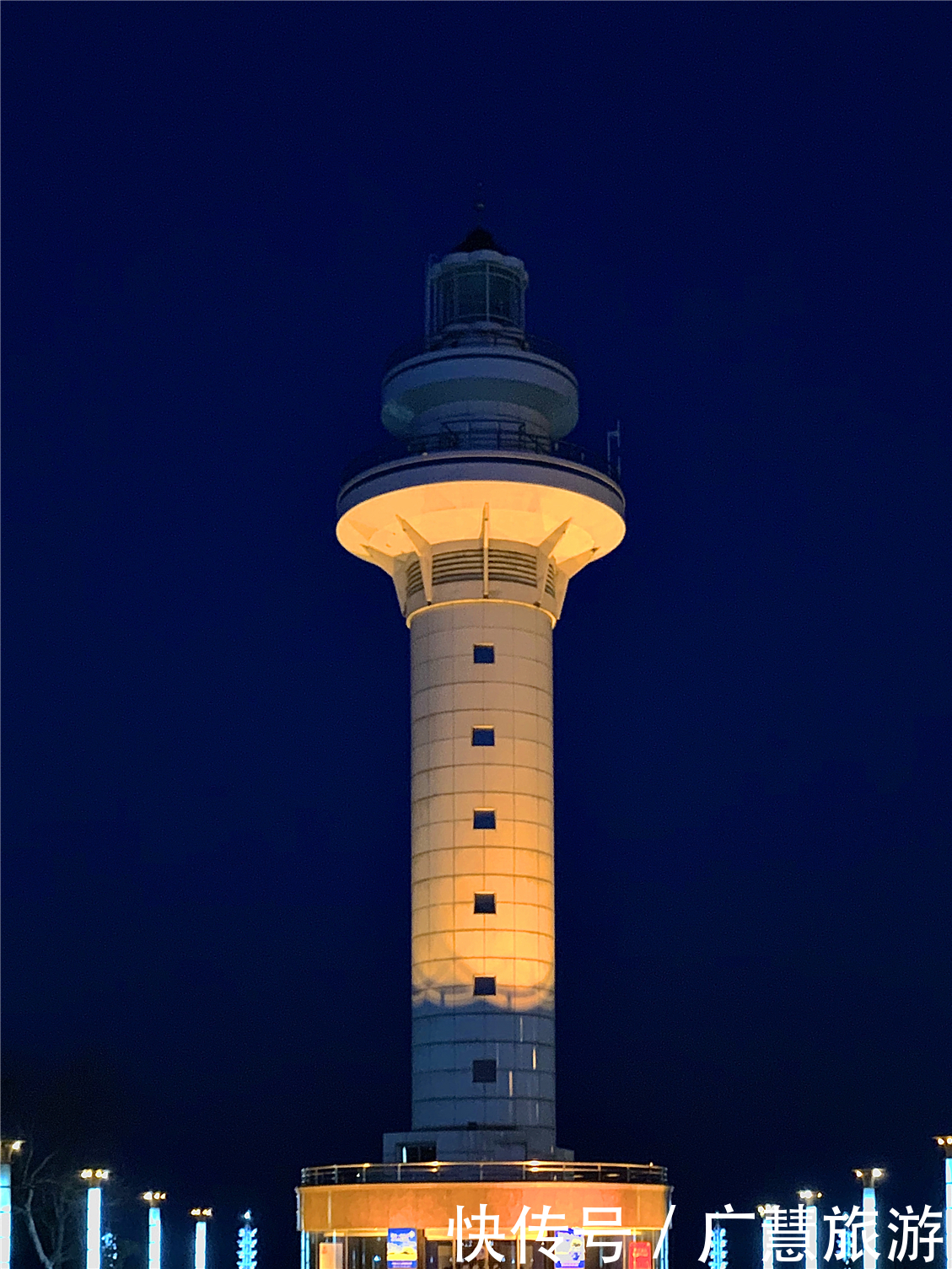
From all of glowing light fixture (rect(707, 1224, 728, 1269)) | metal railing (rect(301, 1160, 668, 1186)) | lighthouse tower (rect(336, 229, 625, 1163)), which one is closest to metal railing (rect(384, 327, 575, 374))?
lighthouse tower (rect(336, 229, 625, 1163))

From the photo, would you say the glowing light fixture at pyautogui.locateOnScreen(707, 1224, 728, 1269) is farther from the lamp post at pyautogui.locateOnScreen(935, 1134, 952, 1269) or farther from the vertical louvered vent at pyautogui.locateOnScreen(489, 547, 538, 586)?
the lamp post at pyautogui.locateOnScreen(935, 1134, 952, 1269)

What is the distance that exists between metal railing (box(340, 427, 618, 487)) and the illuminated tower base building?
9 cm

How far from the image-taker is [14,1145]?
46.8 m

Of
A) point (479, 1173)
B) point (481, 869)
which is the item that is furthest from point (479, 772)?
point (479, 1173)

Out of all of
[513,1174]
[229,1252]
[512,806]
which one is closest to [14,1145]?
[513,1174]

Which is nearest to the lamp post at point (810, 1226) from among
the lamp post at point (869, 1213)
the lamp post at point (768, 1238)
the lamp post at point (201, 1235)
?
the lamp post at point (768, 1238)

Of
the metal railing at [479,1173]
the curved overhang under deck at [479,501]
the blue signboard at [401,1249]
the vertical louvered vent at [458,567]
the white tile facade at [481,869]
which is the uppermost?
the curved overhang under deck at [479,501]

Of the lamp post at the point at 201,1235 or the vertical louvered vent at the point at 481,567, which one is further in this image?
the lamp post at the point at 201,1235

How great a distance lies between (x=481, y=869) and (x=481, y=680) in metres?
6.37

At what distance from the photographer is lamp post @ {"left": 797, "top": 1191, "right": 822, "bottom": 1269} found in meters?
68.2

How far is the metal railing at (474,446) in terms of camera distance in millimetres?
68500

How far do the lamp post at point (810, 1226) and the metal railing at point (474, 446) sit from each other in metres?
27.1

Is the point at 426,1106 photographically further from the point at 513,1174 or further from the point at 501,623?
the point at 501,623

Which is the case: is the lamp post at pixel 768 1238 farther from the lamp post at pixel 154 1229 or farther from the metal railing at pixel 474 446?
the metal railing at pixel 474 446
